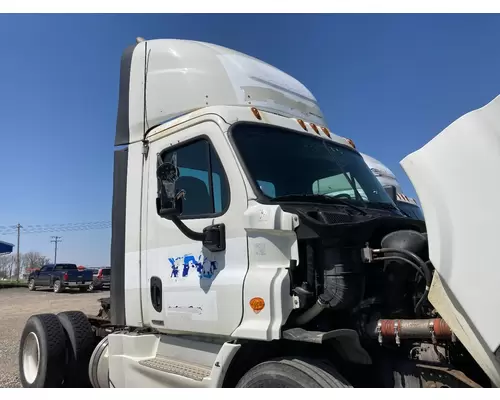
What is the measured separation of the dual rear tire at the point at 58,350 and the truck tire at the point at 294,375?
110 inches

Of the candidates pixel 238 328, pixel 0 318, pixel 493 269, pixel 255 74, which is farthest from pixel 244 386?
pixel 0 318

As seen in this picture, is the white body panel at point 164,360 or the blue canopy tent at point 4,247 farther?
the blue canopy tent at point 4,247

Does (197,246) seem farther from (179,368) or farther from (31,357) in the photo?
(31,357)

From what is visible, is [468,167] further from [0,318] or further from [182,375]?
[0,318]

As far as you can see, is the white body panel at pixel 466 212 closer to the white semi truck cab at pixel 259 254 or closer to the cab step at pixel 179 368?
the white semi truck cab at pixel 259 254

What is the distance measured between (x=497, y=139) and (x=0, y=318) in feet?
48.4

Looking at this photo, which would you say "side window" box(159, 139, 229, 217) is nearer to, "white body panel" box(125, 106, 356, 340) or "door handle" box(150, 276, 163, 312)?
"white body panel" box(125, 106, 356, 340)

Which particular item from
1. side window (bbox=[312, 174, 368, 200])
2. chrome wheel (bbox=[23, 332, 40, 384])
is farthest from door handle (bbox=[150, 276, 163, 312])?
chrome wheel (bbox=[23, 332, 40, 384])

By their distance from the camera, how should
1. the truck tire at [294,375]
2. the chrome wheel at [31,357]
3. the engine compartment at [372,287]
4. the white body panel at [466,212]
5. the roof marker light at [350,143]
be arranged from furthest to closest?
the chrome wheel at [31,357] → the roof marker light at [350,143] → the engine compartment at [372,287] → the truck tire at [294,375] → the white body panel at [466,212]

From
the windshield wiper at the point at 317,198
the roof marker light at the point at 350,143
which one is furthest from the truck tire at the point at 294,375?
the roof marker light at the point at 350,143

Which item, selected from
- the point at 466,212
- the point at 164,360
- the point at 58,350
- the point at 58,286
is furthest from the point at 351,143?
the point at 58,286

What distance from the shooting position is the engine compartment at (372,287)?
3.12 meters

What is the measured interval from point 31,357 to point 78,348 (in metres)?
0.80

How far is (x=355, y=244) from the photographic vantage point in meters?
3.32
